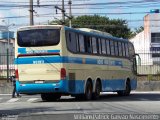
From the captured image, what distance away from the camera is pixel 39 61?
27.5 metres

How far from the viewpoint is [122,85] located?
1366 inches

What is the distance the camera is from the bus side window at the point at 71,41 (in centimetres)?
2751

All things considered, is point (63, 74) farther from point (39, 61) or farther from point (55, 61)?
point (39, 61)

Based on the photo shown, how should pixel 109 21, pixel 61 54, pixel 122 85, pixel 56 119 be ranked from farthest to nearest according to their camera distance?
pixel 109 21
pixel 122 85
pixel 61 54
pixel 56 119

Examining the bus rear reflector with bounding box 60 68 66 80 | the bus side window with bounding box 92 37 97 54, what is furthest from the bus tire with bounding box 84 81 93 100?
the bus rear reflector with bounding box 60 68 66 80

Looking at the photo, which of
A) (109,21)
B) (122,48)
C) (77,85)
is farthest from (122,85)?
(109,21)

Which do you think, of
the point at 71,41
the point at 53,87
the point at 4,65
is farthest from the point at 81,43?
the point at 4,65

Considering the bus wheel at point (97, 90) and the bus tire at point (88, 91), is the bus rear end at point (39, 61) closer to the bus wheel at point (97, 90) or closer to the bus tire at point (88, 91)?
the bus tire at point (88, 91)

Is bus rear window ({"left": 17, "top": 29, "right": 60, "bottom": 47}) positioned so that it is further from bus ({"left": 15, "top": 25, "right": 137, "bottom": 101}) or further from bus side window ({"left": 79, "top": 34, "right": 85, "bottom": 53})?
bus side window ({"left": 79, "top": 34, "right": 85, "bottom": 53})

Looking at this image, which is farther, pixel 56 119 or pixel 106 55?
pixel 106 55

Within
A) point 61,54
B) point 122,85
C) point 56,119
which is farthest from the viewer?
point 122,85

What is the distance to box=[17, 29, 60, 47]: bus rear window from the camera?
89.5 ft

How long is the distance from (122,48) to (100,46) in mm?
3899

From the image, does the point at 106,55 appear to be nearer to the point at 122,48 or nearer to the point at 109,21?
the point at 122,48
